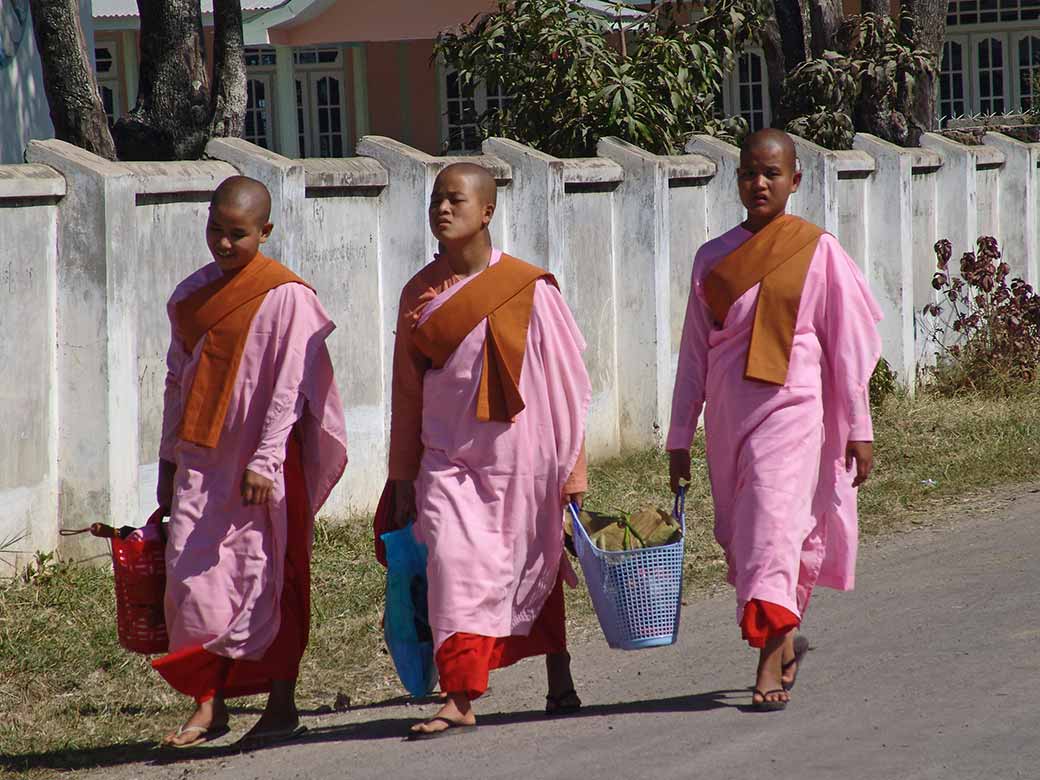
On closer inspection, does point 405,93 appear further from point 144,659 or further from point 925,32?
point 144,659

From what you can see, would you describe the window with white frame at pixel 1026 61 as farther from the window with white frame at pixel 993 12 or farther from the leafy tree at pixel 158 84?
the leafy tree at pixel 158 84

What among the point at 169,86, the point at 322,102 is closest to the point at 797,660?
the point at 169,86

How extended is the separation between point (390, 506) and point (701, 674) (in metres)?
1.33

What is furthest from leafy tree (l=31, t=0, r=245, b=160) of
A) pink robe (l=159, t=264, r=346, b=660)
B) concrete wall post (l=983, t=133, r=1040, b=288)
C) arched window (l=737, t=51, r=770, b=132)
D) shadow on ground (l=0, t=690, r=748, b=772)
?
arched window (l=737, t=51, r=770, b=132)

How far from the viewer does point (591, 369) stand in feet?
32.0

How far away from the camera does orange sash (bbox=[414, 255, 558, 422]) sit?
5.08m

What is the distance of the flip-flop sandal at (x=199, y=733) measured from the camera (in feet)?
16.7

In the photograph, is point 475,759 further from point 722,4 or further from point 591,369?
point 722,4

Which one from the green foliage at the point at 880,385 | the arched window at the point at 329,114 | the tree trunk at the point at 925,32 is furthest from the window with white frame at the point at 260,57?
the green foliage at the point at 880,385

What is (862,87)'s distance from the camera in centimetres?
1431

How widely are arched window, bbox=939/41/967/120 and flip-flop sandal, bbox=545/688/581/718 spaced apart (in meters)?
21.6

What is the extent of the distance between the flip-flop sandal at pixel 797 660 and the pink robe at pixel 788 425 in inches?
7.5

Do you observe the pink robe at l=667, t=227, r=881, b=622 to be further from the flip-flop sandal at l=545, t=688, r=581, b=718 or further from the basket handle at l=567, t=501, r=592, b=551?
the flip-flop sandal at l=545, t=688, r=581, b=718

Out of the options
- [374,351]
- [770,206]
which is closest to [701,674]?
[770,206]
